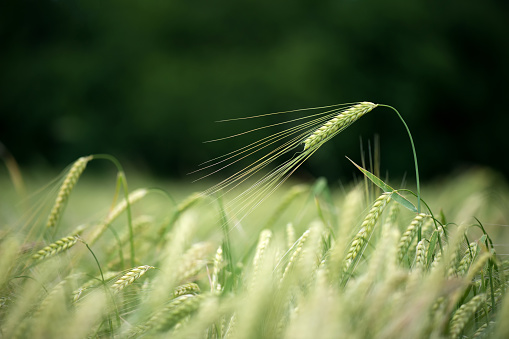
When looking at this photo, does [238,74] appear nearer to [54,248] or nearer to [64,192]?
[64,192]

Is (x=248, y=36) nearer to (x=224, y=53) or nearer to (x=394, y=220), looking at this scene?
(x=224, y=53)

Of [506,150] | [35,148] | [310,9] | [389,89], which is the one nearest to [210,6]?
[310,9]

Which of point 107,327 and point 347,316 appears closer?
point 347,316

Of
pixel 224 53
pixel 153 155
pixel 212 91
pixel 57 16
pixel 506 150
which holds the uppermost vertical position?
pixel 57 16

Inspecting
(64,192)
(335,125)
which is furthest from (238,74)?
(335,125)

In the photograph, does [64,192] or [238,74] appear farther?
[238,74]

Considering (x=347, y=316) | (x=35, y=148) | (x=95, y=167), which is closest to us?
(x=347, y=316)

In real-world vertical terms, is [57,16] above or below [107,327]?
above

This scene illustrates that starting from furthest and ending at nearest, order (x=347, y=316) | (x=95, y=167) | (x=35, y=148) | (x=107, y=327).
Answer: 1. (x=35, y=148)
2. (x=95, y=167)
3. (x=107, y=327)
4. (x=347, y=316)

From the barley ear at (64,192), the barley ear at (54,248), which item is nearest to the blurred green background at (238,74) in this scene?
the barley ear at (64,192)

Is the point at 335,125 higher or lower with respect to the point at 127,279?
higher
